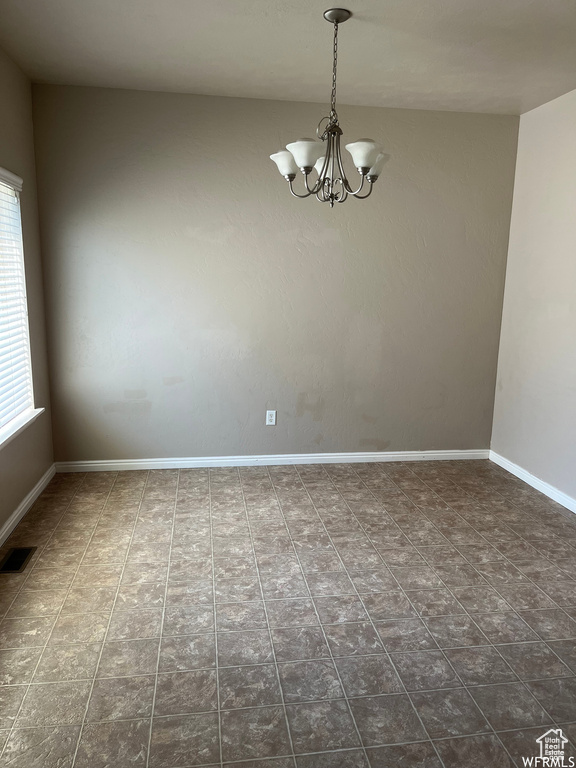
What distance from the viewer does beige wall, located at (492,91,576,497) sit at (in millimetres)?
3619

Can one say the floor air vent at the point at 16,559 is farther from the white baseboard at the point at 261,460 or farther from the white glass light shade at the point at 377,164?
the white glass light shade at the point at 377,164

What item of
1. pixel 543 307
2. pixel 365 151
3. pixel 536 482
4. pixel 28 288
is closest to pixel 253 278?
pixel 28 288

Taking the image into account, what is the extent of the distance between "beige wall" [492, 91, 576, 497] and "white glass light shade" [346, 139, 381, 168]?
184 centimetres

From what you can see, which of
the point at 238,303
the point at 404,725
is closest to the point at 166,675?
the point at 404,725

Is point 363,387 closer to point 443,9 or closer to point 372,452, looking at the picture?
point 372,452

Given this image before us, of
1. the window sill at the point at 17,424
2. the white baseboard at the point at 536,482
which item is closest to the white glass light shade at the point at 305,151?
the window sill at the point at 17,424

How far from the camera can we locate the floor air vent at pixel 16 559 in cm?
275

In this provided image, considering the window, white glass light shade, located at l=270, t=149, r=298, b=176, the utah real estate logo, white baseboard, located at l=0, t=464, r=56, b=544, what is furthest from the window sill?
the utah real estate logo

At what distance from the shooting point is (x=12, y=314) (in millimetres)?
3285

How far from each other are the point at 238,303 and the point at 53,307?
4.10 feet

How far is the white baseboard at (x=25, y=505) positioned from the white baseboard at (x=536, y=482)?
331cm

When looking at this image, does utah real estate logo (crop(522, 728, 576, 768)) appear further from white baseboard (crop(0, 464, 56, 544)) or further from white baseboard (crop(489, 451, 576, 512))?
white baseboard (crop(0, 464, 56, 544))

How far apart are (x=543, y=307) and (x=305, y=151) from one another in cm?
232

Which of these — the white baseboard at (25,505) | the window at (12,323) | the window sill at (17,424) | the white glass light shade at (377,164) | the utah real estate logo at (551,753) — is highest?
the white glass light shade at (377,164)
